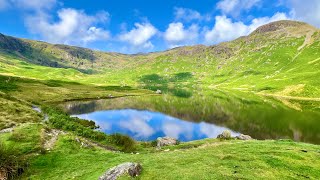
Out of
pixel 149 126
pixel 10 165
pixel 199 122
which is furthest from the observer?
pixel 199 122

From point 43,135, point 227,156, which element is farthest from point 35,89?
point 227,156

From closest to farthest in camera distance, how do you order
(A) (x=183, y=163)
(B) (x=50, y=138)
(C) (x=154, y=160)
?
(A) (x=183, y=163)
(C) (x=154, y=160)
(B) (x=50, y=138)

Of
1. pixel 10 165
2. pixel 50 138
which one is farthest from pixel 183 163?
pixel 50 138

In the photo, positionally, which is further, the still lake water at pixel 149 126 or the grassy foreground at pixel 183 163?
the still lake water at pixel 149 126

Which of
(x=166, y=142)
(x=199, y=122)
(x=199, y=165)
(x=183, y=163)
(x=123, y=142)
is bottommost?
(x=199, y=122)

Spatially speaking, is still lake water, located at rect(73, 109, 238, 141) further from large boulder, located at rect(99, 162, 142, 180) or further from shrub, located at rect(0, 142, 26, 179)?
large boulder, located at rect(99, 162, 142, 180)

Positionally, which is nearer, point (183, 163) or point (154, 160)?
point (183, 163)

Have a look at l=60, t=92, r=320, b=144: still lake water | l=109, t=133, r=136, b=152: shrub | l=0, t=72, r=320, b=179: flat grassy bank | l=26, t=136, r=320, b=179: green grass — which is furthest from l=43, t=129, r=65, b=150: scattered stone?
l=60, t=92, r=320, b=144: still lake water

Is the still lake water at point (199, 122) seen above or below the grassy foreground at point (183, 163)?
below

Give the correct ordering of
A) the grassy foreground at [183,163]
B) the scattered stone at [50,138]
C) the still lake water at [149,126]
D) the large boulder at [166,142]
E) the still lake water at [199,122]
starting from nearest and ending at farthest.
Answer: the grassy foreground at [183,163] < the scattered stone at [50,138] < the large boulder at [166,142] < the still lake water at [199,122] < the still lake water at [149,126]

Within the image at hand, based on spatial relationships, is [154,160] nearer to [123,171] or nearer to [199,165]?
[199,165]

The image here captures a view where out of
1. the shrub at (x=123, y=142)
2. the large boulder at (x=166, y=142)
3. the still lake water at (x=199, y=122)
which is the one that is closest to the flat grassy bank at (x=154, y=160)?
the shrub at (x=123, y=142)

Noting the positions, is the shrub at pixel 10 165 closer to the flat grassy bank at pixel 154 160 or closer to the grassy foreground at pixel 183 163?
the flat grassy bank at pixel 154 160

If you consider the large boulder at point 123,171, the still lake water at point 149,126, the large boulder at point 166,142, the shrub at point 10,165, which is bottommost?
the still lake water at point 149,126
